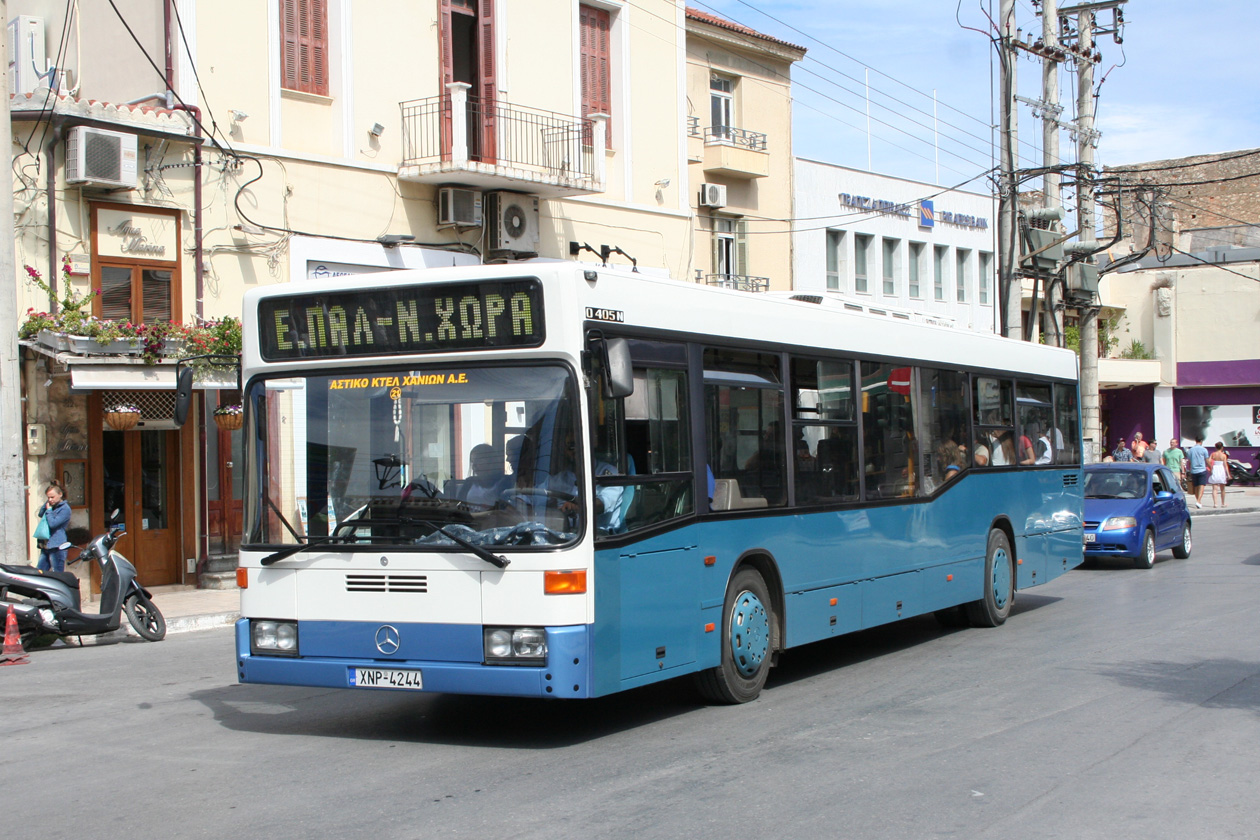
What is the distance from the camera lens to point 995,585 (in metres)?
13.6

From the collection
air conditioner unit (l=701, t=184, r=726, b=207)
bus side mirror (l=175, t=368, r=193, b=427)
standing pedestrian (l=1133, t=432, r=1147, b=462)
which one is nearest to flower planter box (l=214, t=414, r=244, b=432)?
bus side mirror (l=175, t=368, r=193, b=427)

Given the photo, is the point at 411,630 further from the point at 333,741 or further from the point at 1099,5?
the point at 1099,5

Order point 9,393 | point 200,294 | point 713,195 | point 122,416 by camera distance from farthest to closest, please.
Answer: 1. point 713,195
2. point 200,294
3. point 122,416
4. point 9,393

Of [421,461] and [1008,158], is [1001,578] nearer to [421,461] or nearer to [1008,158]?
[421,461]

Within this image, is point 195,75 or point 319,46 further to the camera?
point 319,46

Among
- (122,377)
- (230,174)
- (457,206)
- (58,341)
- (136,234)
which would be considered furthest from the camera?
(457,206)

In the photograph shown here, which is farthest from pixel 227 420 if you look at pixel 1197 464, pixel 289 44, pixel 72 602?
pixel 1197 464

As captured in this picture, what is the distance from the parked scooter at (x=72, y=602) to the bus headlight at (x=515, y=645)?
760 centimetres

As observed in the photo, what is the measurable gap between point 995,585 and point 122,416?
11284 mm

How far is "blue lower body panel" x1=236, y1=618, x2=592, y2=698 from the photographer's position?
734 cm

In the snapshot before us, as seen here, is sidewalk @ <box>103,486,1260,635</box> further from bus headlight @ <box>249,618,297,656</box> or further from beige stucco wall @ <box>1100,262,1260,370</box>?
beige stucco wall @ <box>1100,262,1260,370</box>

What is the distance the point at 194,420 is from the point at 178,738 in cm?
1144

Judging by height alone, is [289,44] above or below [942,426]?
above

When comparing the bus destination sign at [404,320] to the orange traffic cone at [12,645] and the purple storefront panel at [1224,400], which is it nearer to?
→ the orange traffic cone at [12,645]
